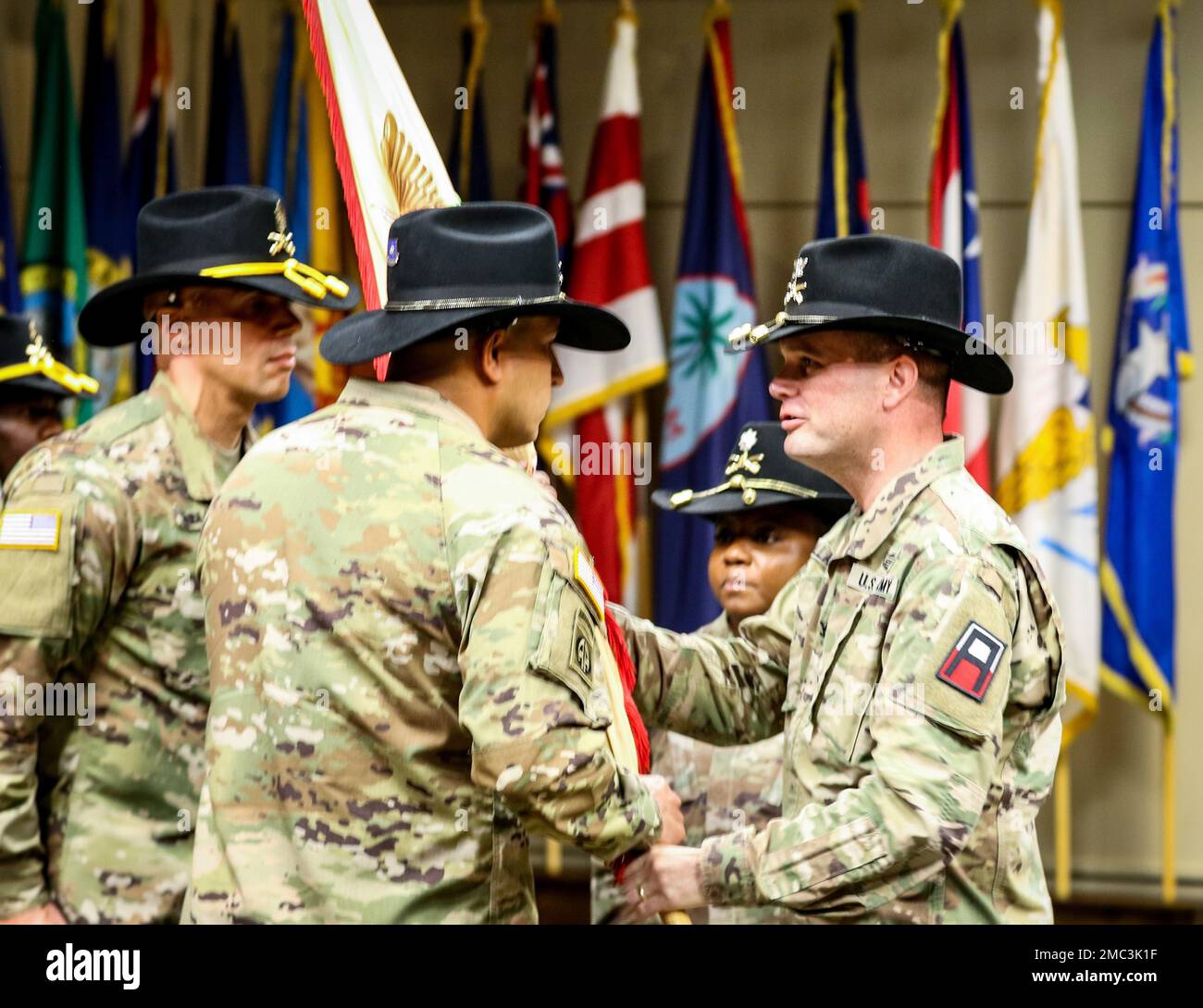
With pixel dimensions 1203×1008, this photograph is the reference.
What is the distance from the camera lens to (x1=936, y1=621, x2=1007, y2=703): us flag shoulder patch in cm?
188

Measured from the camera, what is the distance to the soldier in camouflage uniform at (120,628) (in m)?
2.22

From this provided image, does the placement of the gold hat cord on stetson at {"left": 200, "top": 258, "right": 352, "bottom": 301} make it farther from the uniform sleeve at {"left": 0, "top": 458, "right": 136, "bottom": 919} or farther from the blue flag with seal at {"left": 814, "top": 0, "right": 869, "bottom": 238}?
the blue flag with seal at {"left": 814, "top": 0, "right": 869, "bottom": 238}

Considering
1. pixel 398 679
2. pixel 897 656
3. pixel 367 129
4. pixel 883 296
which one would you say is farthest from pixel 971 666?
pixel 367 129

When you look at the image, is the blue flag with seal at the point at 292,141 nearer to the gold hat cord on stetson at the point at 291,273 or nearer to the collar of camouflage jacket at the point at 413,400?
the gold hat cord on stetson at the point at 291,273

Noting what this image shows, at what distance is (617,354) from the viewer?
451cm

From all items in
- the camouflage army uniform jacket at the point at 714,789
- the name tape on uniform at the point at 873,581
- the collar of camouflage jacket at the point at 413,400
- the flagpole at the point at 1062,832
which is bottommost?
the flagpole at the point at 1062,832

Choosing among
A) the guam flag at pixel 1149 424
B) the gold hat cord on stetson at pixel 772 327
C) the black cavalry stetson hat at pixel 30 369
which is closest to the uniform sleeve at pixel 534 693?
the gold hat cord on stetson at pixel 772 327

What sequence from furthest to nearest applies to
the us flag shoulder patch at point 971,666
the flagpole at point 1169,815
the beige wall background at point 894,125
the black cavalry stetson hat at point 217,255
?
1. the beige wall background at point 894,125
2. the flagpole at point 1169,815
3. the black cavalry stetson hat at point 217,255
4. the us flag shoulder patch at point 971,666

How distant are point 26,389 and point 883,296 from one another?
227cm

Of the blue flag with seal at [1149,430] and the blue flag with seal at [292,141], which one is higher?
the blue flag with seal at [292,141]

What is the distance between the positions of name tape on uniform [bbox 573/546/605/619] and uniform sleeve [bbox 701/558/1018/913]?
425 mm

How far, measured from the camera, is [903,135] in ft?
15.4

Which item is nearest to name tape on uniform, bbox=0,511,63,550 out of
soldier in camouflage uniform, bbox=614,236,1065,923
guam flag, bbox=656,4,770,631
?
soldier in camouflage uniform, bbox=614,236,1065,923
